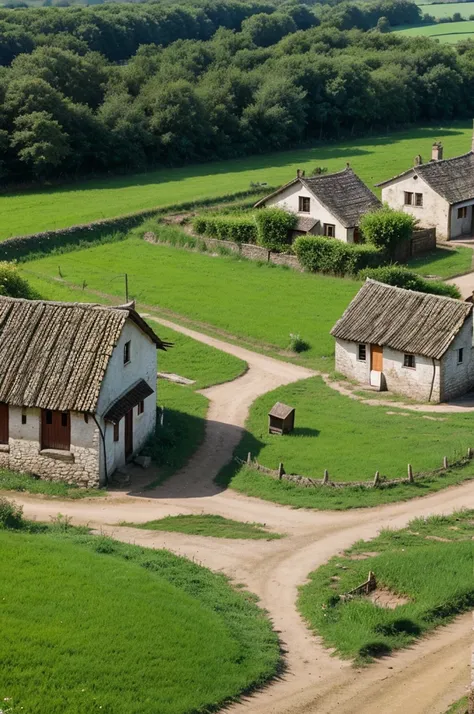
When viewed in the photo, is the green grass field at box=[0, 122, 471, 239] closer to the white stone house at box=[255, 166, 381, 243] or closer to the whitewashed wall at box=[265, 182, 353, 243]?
the whitewashed wall at box=[265, 182, 353, 243]

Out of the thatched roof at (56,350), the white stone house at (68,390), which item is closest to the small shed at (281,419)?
the white stone house at (68,390)

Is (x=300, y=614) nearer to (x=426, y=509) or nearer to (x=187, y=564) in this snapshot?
(x=187, y=564)

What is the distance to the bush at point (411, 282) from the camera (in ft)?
213

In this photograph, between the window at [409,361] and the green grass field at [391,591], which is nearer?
the green grass field at [391,591]

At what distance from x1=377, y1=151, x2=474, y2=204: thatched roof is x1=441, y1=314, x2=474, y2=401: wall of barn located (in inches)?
1162

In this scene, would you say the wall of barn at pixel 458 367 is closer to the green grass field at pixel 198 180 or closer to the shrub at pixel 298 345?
the shrub at pixel 298 345

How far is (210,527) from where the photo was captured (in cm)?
3741

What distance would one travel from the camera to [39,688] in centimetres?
2347

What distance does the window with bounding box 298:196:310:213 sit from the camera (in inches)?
3066

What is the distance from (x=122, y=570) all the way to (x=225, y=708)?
6.81 m

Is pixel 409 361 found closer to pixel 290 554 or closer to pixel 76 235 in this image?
pixel 290 554

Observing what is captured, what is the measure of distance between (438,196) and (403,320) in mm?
29193

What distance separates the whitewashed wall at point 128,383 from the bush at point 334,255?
1013 inches

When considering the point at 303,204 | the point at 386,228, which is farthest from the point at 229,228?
the point at 386,228
